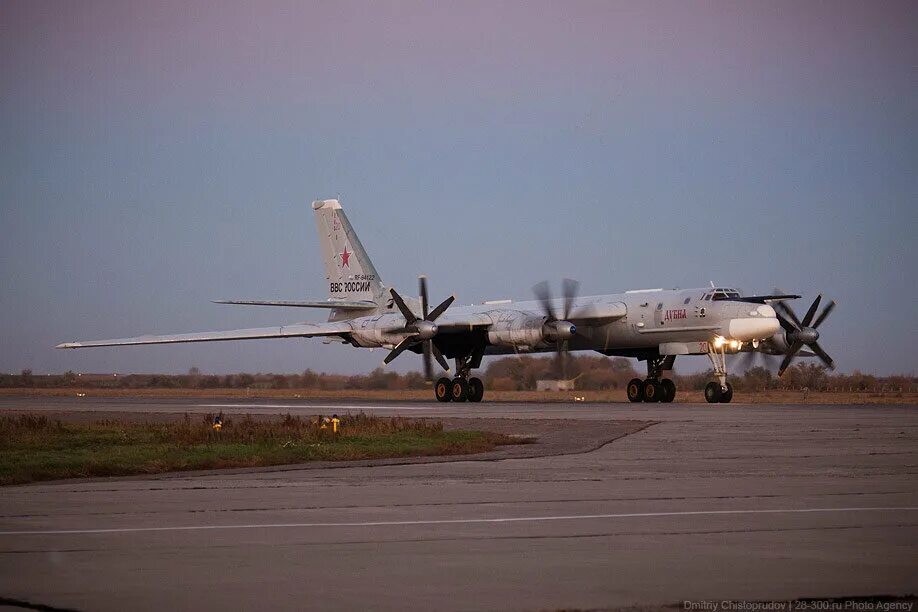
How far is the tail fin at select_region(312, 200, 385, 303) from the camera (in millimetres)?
52469

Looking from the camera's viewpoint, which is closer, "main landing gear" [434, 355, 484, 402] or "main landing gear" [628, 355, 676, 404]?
"main landing gear" [628, 355, 676, 404]

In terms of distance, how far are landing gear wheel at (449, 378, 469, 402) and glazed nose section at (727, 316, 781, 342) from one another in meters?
11.8

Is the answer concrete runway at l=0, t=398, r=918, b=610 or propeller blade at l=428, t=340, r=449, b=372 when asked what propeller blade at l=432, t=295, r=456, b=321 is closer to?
propeller blade at l=428, t=340, r=449, b=372

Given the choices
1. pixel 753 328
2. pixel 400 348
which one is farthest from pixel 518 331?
pixel 753 328

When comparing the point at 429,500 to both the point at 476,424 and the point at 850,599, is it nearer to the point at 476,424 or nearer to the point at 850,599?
the point at 850,599

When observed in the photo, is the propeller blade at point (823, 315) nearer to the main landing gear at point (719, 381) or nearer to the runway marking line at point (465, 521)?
the main landing gear at point (719, 381)

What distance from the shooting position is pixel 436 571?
25.7 ft

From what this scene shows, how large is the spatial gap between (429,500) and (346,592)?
5.11 metres

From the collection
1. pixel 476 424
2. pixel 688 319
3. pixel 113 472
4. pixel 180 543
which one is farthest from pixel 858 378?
pixel 180 543

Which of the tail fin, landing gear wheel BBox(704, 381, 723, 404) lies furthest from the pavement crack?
the tail fin

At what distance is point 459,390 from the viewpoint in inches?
1937

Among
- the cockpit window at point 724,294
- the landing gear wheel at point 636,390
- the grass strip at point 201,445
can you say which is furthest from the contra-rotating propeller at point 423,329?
the grass strip at point 201,445

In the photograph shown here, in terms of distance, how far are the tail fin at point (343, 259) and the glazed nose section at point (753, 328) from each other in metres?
16.1

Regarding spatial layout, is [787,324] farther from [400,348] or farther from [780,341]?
[400,348]
